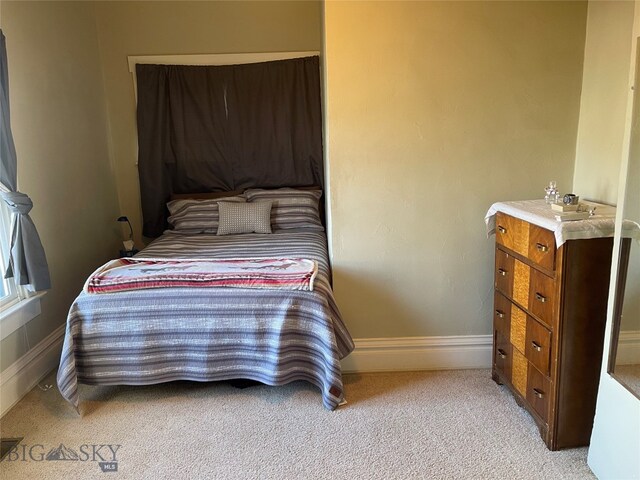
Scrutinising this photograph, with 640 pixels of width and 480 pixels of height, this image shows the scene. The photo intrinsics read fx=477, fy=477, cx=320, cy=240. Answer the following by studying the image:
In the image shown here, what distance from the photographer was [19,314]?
97.4 inches

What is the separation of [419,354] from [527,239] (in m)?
0.95

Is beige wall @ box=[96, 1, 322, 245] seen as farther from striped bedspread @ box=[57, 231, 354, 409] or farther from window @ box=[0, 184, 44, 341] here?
striped bedspread @ box=[57, 231, 354, 409]

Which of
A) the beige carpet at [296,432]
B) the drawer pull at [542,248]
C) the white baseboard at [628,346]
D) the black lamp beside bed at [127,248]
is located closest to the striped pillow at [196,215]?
the black lamp beside bed at [127,248]

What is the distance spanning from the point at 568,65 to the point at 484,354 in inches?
61.1

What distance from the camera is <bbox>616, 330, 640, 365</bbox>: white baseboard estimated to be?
167cm

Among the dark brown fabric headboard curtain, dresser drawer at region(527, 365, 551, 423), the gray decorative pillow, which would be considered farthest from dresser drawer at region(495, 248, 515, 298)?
the dark brown fabric headboard curtain

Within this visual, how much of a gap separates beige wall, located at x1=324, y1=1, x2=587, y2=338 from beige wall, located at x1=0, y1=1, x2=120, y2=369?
1.68m

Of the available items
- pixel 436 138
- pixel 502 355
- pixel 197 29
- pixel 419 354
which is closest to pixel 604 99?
Answer: pixel 436 138

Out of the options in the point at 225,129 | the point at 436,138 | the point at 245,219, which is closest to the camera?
the point at 436,138

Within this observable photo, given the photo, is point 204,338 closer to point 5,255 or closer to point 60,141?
point 5,255

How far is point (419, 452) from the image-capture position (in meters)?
1.95

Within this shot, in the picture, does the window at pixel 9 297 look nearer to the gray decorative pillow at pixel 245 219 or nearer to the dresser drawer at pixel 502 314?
the gray decorative pillow at pixel 245 219

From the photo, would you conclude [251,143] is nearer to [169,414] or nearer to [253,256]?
[253,256]

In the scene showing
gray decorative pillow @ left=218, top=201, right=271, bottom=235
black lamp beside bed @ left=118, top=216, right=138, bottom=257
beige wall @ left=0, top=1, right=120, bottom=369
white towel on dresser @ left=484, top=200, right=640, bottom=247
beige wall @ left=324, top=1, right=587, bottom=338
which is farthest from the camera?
black lamp beside bed @ left=118, top=216, right=138, bottom=257
